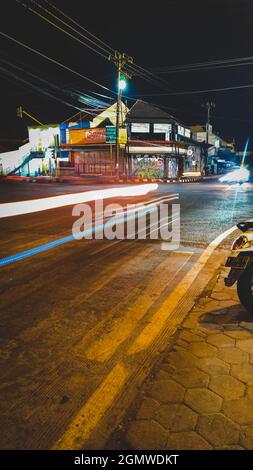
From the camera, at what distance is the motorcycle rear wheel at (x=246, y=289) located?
164 inches

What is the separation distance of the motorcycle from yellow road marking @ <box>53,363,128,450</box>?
5.99ft

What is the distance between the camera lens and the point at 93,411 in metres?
2.63

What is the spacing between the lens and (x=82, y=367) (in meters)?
3.20

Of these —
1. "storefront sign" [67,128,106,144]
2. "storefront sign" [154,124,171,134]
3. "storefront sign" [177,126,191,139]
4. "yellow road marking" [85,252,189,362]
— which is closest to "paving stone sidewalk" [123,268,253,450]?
"yellow road marking" [85,252,189,362]

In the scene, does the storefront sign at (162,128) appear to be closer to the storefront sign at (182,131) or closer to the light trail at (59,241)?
the storefront sign at (182,131)

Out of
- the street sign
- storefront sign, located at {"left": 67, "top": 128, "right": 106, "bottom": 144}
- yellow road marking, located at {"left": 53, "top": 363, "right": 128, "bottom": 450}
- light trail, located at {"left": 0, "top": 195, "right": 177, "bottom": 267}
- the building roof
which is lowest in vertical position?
yellow road marking, located at {"left": 53, "top": 363, "right": 128, "bottom": 450}

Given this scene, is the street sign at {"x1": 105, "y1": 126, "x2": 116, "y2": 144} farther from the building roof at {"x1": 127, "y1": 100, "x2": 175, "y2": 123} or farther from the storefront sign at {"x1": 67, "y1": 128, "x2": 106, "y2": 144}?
the building roof at {"x1": 127, "y1": 100, "x2": 175, "y2": 123}

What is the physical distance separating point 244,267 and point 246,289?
312 millimetres

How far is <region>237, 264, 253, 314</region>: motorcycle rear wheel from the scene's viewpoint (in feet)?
13.7

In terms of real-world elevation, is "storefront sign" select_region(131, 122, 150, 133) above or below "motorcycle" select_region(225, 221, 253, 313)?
above

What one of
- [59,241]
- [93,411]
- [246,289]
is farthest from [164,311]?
[59,241]

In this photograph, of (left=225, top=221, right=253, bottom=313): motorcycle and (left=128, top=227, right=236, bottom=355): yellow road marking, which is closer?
(left=128, top=227, right=236, bottom=355): yellow road marking
